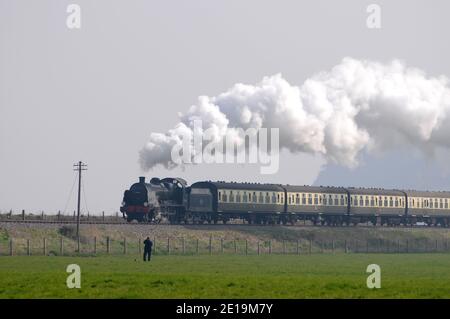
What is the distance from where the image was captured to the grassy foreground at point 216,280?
38688 millimetres

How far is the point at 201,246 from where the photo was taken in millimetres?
87125

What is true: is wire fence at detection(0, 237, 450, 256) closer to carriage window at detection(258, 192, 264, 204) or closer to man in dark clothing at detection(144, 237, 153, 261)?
carriage window at detection(258, 192, 264, 204)

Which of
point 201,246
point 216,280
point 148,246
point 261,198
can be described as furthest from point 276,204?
point 216,280

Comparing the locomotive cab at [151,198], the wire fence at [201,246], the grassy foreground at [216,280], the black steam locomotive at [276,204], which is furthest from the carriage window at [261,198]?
the grassy foreground at [216,280]

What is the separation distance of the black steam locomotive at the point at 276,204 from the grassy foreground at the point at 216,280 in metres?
32.6

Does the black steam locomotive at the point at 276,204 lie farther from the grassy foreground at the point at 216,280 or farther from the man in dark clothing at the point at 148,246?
the grassy foreground at the point at 216,280

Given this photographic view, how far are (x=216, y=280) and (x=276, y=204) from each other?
59.5 m

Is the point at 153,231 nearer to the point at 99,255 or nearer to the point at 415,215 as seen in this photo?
the point at 99,255

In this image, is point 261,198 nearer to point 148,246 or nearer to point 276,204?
point 276,204

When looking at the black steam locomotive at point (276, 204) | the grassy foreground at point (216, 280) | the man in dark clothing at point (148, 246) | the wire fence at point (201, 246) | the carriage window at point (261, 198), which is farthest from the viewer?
the carriage window at point (261, 198)

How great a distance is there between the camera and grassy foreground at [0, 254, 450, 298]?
38.7 metres

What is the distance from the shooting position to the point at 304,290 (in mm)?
39906
